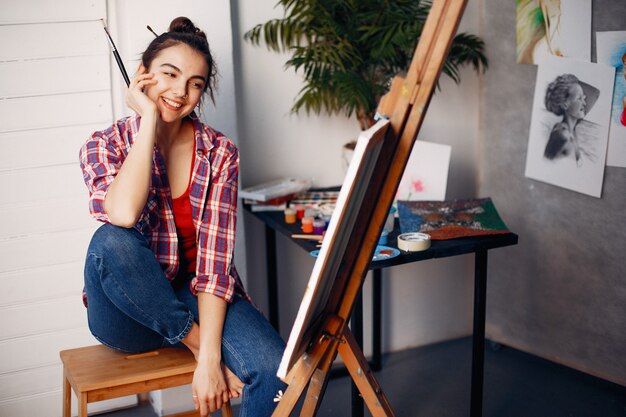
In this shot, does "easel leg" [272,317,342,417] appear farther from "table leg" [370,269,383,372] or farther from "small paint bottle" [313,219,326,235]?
"table leg" [370,269,383,372]

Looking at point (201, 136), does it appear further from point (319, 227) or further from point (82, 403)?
point (82, 403)

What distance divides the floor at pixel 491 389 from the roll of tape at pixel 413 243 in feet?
2.46

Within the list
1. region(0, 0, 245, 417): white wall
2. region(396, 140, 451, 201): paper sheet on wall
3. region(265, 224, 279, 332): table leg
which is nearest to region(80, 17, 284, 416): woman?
region(0, 0, 245, 417): white wall

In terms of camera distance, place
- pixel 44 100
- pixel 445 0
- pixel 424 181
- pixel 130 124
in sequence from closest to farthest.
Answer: pixel 445 0 < pixel 130 124 < pixel 44 100 < pixel 424 181

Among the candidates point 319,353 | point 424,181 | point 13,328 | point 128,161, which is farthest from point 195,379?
point 424,181

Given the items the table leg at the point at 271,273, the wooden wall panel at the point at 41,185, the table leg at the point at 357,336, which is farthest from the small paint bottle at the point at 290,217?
the wooden wall panel at the point at 41,185

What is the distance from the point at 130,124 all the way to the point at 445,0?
3.28 feet

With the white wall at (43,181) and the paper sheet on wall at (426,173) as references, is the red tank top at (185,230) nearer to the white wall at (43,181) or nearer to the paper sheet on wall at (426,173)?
the white wall at (43,181)

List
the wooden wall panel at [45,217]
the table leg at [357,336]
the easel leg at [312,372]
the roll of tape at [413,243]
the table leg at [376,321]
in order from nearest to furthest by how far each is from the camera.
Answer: the easel leg at [312,372] → the roll of tape at [413,243] → the table leg at [357,336] → the wooden wall panel at [45,217] → the table leg at [376,321]

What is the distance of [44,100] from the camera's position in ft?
8.16

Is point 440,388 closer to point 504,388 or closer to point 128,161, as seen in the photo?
point 504,388

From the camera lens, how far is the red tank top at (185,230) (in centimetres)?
211

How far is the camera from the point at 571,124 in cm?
269

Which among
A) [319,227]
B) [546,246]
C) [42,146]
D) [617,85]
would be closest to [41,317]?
[42,146]
